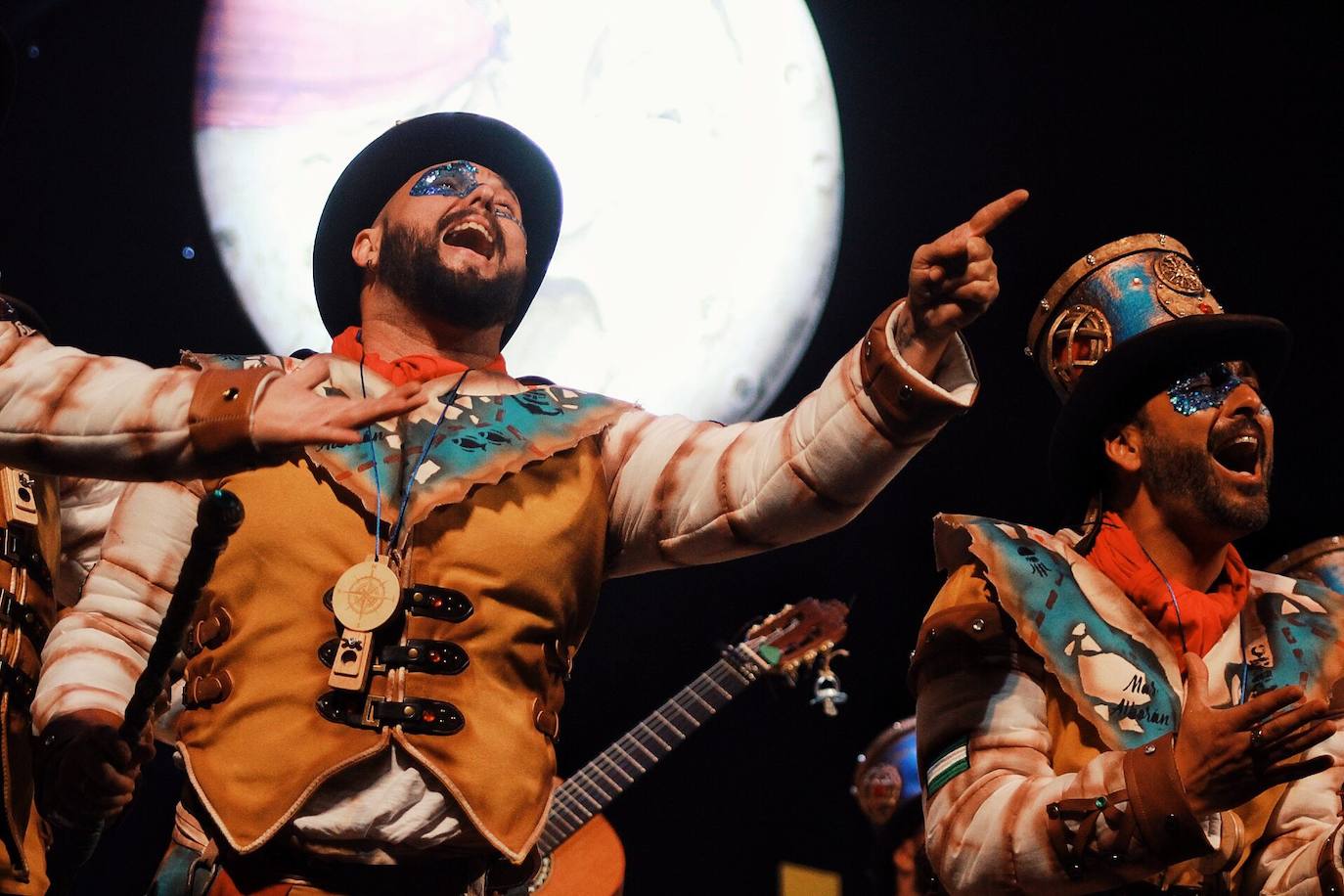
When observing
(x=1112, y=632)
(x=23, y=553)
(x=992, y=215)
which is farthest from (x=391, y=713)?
(x=1112, y=632)

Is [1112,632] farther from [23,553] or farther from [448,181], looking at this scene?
[23,553]

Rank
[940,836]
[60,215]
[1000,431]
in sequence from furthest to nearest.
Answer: [1000,431], [60,215], [940,836]

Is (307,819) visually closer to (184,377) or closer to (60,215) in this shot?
(184,377)

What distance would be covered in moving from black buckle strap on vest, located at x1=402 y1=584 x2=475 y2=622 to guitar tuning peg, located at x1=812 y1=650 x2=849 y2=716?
92.8 inches

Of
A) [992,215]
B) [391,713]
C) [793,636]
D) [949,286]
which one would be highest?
[992,215]

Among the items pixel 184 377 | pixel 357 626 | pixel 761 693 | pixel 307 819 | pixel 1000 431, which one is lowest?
pixel 761 693

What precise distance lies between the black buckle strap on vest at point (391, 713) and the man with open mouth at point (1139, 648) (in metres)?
0.96

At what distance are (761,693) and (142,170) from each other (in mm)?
2518

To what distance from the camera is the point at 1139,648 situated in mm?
3107

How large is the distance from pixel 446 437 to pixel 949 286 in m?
0.89

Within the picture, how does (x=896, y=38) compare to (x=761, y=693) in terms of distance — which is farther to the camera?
(x=761, y=693)

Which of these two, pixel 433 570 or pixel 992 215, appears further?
pixel 433 570

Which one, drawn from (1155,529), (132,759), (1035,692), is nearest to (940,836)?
(1035,692)

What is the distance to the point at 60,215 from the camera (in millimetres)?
4246
